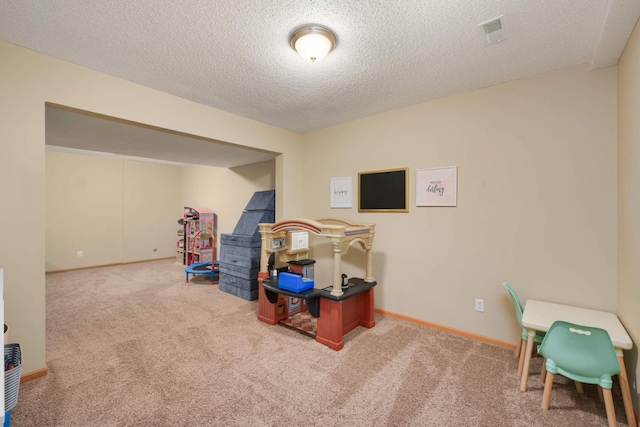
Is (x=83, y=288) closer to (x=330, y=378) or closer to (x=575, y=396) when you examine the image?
(x=330, y=378)

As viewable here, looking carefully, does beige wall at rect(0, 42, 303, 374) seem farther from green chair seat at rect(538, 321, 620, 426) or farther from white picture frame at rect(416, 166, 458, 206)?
green chair seat at rect(538, 321, 620, 426)

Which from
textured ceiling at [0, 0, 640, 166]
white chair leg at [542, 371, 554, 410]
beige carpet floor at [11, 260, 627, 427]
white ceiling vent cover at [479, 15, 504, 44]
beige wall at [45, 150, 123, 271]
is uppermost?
textured ceiling at [0, 0, 640, 166]

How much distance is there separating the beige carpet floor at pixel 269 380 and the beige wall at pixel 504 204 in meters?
0.57

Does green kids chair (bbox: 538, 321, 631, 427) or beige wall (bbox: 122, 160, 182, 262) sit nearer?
green kids chair (bbox: 538, 321, 631, 427)

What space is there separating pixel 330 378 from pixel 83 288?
192 inches

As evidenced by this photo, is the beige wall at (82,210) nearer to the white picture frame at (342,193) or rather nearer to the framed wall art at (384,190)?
the white picture frame at (342,193)

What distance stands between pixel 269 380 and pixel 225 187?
5.28 meters

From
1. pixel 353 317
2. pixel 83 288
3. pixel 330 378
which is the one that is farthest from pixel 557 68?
pixel 83 288

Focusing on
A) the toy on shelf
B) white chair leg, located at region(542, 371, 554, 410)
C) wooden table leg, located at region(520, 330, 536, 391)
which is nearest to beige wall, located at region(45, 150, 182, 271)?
the toy on shelf

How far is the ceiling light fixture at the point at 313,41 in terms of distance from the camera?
189 centimetres

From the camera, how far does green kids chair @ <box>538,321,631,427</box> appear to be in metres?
1.65

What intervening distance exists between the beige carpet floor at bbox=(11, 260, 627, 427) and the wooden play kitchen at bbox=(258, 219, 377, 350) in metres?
0.17

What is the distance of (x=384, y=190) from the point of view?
11.7ft

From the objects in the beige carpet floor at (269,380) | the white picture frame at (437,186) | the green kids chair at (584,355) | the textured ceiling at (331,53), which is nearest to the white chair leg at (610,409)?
the green kids chair at (584,355)
